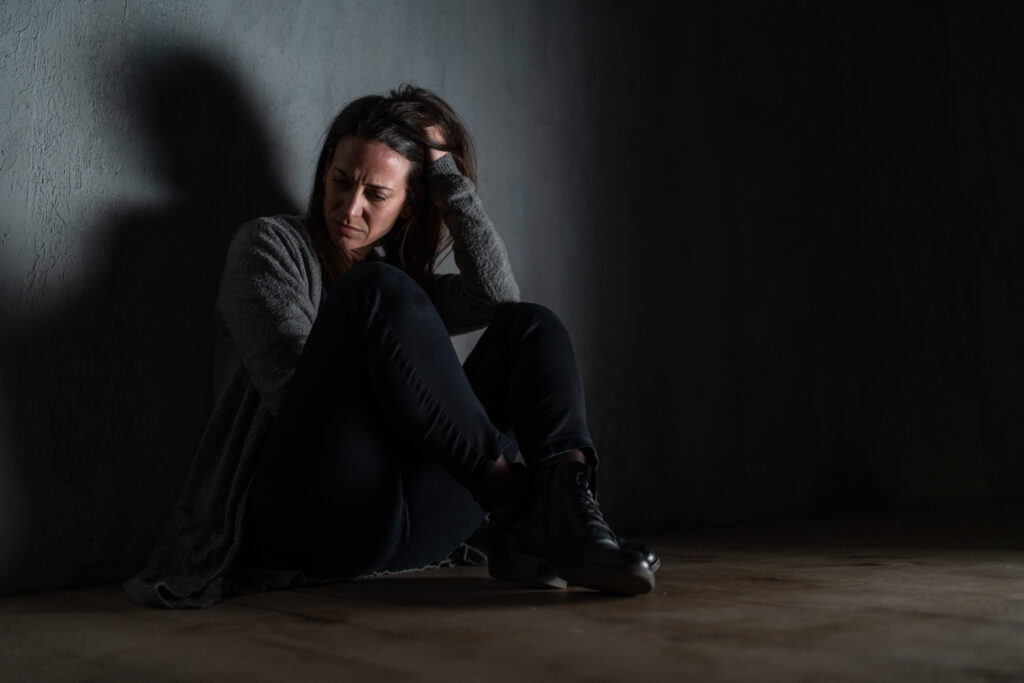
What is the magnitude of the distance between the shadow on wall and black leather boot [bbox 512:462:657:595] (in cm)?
64

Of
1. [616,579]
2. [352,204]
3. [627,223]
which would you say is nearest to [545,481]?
[616,579]

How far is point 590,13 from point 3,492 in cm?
168

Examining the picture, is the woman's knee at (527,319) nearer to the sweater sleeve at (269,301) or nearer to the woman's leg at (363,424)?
the woman's leg at (363,424)

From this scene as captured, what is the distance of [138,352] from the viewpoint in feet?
5.02

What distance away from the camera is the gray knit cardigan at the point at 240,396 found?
1.29 metres

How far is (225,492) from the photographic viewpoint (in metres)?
1.38

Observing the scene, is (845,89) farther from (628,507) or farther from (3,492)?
(3,492)

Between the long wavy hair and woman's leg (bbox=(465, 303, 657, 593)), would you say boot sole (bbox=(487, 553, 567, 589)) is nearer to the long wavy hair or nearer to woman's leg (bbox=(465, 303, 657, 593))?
woman's leg (bbox=(465, 303, 657, 593))

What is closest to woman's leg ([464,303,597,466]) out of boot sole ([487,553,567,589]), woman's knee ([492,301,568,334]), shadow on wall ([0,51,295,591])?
woman's knee ([492,301,568,334])

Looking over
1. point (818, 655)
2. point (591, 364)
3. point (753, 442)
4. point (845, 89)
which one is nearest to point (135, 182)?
point (591, 364)

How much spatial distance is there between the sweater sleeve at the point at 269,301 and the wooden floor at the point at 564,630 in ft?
1.06

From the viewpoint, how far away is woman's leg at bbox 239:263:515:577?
48.0 inches

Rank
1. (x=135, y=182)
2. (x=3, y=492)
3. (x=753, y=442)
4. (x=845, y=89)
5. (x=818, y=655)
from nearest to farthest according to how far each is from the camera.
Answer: (x=818, y=655)
(x=3, y=492)
(x=135, y=182)
(x=753, y=442)
(x=845, y=89)

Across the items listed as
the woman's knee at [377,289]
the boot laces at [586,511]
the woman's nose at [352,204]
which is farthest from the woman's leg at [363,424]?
the woman's nose at [352,204]
